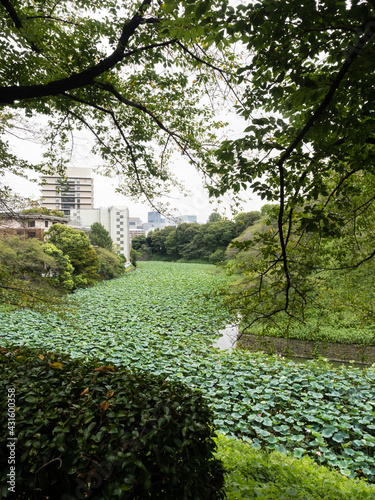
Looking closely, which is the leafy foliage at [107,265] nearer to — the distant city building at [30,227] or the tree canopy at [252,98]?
the distant city building at [30,227]

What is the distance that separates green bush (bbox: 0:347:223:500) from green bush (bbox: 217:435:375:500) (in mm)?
691

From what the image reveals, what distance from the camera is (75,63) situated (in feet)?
10.3

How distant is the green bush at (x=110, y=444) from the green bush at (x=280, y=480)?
0.69 meters

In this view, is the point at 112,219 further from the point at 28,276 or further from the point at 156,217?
the point at 28,276

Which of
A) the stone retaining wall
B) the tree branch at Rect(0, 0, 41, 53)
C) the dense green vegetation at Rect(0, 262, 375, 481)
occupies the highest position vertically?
the tree branch at Rect(0, 0, 41, 53)

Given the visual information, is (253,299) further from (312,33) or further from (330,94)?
(312,33)

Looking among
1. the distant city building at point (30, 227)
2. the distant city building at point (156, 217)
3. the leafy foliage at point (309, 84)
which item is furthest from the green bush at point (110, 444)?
the distant city building at point (30, 227)

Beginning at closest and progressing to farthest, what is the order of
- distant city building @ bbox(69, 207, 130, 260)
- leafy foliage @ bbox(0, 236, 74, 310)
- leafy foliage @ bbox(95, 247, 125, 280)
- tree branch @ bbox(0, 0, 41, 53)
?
tree branch @ bbox(0, 0, 41, 53) < leafy foliage @ bbox(0, 236, 74, 310) < leafy foliage @ bbox(95, 247, 125, 280) < distant city building @ bbox(69, 207, 130, 260)

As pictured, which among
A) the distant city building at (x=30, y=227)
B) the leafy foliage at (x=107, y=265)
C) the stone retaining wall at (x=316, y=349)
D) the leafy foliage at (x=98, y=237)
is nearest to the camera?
the stone retaining wall at (x=316, y=349)

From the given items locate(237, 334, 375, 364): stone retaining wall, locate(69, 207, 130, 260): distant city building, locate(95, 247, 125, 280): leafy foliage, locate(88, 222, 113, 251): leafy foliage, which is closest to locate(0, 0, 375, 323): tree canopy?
locate(237, 334, 375, 364): stone retaining wall

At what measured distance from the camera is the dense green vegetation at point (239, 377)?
10.9ft

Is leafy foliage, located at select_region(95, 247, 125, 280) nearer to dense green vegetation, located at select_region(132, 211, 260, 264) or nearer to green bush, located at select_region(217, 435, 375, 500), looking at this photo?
dense green vegetation, located at select_region(132, 211, 260, 264)

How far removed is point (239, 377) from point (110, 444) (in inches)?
159

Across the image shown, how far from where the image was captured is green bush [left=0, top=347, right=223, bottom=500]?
48.1 inches
